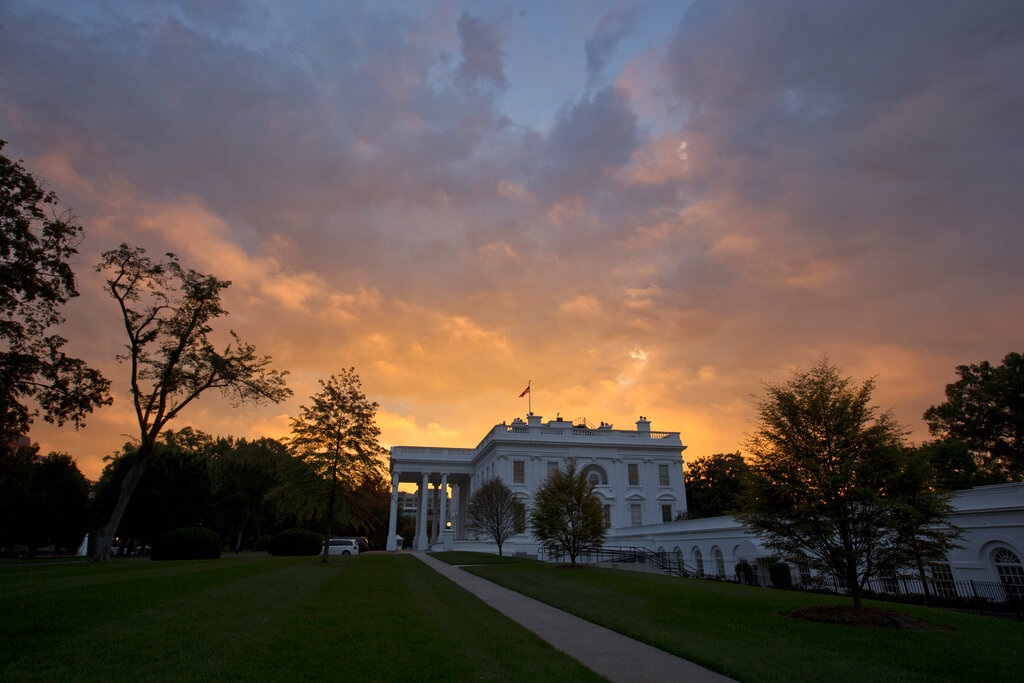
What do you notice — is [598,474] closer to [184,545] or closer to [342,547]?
[342,547]

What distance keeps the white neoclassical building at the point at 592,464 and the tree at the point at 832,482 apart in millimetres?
42950

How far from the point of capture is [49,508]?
5041 cm

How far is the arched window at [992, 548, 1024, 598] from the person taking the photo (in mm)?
20016

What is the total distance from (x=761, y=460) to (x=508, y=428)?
1788 inches

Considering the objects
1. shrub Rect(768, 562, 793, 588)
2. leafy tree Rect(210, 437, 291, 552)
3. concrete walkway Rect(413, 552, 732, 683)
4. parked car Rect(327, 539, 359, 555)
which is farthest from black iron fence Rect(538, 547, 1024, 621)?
leafy tree Rect(210, 437, 291, 552)

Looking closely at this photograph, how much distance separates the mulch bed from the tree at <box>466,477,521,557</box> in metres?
29.6

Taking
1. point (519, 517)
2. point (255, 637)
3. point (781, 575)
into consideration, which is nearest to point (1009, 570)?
point (781, 575)

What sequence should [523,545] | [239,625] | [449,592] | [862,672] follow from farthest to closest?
[523,545]
[449,592]
[239,625]
[862,672]

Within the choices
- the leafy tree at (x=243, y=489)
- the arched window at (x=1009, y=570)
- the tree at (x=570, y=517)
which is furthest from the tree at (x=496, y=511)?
the arched window at (x=1009, y=570)

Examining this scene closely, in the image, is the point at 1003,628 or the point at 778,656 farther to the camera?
the point at 1003,628

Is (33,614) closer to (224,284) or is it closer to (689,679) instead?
(689,679)

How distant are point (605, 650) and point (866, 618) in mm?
7676

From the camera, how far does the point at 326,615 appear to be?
40.4 ft

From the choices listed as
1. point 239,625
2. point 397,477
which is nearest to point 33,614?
point 239,625
